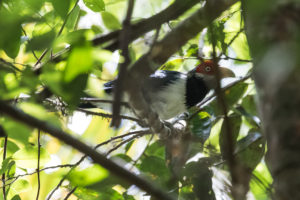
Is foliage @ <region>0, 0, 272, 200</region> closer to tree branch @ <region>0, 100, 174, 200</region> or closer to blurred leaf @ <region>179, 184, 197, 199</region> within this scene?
blurred leaf @ <region>179, 184, 197, 199</region>

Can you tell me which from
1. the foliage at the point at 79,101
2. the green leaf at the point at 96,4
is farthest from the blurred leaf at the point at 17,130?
the green leaf at the point at 96,4

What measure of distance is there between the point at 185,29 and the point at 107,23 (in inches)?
23.4

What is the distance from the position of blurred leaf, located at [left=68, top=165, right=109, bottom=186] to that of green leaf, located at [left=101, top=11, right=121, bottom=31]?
1.28 metres

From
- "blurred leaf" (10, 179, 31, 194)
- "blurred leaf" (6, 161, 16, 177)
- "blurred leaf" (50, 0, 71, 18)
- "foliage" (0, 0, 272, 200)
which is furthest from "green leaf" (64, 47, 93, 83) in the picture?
"blurred leaf" (10, 179, 31, 194)

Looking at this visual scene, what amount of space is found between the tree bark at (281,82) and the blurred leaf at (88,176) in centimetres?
51

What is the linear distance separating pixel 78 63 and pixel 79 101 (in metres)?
0.20

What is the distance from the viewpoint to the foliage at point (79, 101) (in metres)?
1.02

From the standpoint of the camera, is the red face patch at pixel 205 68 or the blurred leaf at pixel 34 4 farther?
the red face patch at pixel 205 68

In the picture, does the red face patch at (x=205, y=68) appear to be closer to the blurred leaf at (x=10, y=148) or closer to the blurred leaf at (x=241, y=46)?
the blurred leaf at (x=241, y=46)

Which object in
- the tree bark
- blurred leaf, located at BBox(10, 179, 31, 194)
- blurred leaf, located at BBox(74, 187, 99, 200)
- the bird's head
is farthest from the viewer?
the bird's head

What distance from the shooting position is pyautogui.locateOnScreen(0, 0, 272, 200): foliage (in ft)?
3.36

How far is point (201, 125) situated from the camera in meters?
2.64

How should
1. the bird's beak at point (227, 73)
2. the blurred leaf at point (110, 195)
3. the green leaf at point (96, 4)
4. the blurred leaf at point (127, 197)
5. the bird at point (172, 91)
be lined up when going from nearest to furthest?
the blurred leaf at point (110, 195), the blurred leaf at point (127, 197), the green leaf at point (96, 4), the bird at point (172, 91), the bird's beak at point (227, 73)

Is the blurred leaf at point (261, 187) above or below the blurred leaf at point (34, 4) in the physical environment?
below
